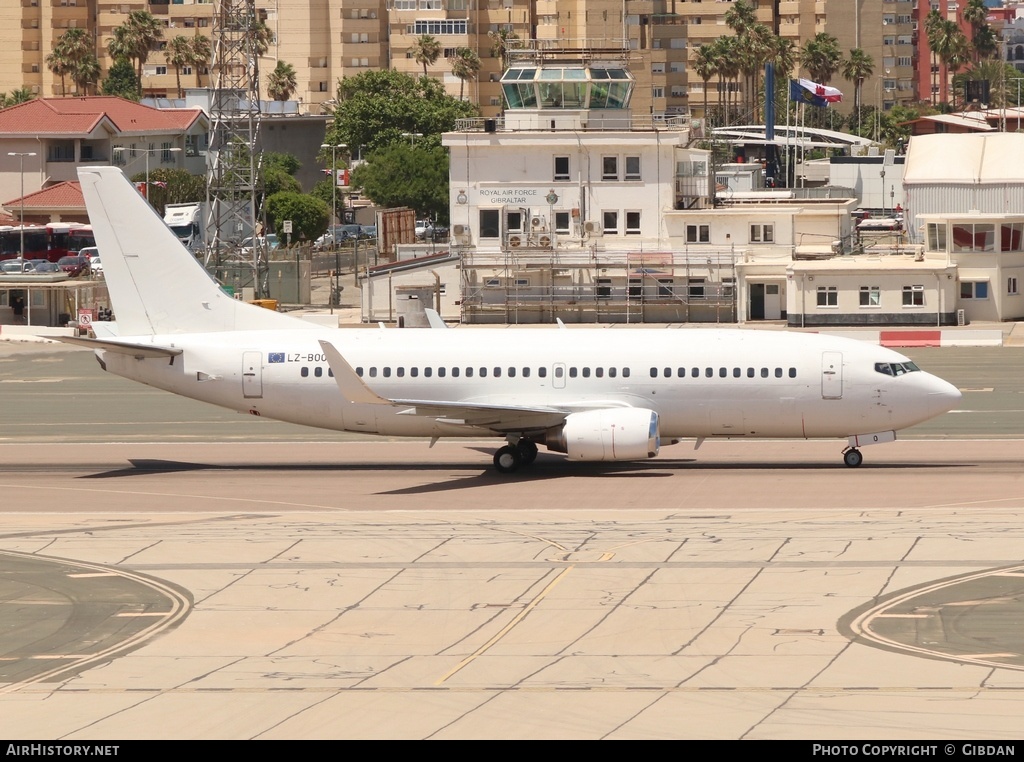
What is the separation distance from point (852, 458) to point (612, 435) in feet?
25.6

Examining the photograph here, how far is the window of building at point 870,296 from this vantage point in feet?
294

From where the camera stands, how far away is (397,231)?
422 ft

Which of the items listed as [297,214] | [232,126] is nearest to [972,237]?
[232,126]

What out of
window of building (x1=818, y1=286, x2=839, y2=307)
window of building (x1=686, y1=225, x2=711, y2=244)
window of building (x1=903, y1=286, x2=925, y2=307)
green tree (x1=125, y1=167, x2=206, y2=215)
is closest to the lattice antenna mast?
window of building (x1=686, y1=225, x2=711, y2=244)

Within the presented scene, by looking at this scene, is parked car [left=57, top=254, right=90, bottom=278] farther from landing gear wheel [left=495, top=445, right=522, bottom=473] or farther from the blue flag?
the blue flag

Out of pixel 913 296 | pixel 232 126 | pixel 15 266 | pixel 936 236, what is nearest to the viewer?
pixel 913 296

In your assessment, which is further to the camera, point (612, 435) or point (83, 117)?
point (83, 117)

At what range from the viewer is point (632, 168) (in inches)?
3903

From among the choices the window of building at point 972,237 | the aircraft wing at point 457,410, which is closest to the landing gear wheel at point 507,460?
the aircraft wing at point 457,410

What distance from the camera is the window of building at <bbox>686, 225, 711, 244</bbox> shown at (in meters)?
98.9

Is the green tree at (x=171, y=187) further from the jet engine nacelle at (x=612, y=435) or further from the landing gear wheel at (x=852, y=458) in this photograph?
the landing gear wheel at (x=852, y=458)

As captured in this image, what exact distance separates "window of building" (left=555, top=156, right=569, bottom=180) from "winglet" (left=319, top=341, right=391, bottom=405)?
182 feet

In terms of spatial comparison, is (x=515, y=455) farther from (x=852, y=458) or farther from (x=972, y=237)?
(x=972, y=237)
